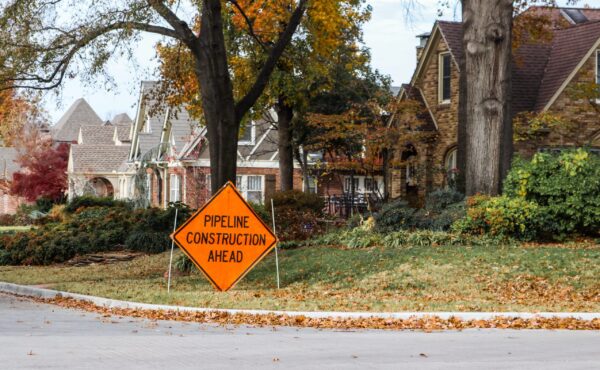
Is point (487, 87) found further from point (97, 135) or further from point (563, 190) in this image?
point (97, 135)

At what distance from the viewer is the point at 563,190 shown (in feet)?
75.9

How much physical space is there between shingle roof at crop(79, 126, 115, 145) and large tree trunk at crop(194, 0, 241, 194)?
5361 centimetres

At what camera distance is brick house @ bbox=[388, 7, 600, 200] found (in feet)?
116

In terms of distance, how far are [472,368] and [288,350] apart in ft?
7.16

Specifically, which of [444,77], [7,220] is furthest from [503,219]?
[7,220]

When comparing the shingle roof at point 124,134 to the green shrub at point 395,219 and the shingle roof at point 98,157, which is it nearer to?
the shingle roof at point 98,157

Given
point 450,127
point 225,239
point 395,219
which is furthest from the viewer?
point 450,127

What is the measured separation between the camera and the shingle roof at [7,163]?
8988 cm

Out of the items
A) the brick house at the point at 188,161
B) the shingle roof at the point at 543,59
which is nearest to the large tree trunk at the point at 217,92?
the shingle roof at the point at 543,59

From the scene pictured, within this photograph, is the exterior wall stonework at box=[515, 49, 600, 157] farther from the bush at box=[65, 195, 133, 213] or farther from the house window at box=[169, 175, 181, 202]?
the house window at box=[169, 175, 181, 202]

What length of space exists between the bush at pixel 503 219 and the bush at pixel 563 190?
31cm

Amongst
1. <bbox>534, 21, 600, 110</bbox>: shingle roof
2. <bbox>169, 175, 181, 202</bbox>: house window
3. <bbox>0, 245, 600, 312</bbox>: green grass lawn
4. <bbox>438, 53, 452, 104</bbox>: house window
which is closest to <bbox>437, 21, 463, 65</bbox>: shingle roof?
<bbox>438, 53, 452, 104</bbox>: house window

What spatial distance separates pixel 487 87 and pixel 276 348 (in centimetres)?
1503

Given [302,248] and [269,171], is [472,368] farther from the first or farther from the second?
[269,171]
